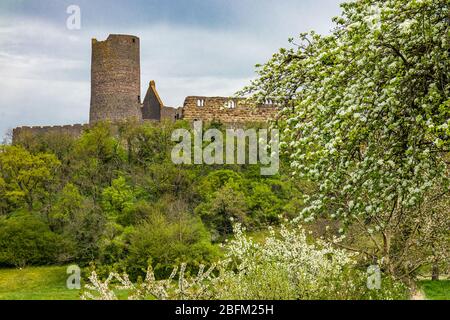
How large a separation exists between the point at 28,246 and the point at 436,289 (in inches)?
803

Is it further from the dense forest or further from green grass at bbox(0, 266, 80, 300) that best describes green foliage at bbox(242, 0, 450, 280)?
green grass at bbox(0, 266, 80, 300)

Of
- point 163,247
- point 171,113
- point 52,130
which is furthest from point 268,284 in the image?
point 52,130

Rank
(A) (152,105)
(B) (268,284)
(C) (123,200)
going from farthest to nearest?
1. (A) (152,105)
2. (C) (123,200)
3. (B) (268,284)

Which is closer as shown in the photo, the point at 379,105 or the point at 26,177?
the point at 379,105

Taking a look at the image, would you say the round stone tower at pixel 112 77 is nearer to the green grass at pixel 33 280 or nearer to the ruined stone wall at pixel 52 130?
the ruined stone wall at pixel 52 130

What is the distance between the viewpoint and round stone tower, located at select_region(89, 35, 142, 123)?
5375cm

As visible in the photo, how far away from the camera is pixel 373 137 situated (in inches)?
462

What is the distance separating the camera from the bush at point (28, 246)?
3881 centimetres

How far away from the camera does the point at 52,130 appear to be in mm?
53719

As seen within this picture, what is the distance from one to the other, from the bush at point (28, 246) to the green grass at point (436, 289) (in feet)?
59.8

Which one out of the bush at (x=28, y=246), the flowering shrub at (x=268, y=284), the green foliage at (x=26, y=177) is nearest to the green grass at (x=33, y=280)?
the bush at (x=28, y=246)

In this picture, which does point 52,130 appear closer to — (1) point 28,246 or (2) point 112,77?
(2) point 112,77
